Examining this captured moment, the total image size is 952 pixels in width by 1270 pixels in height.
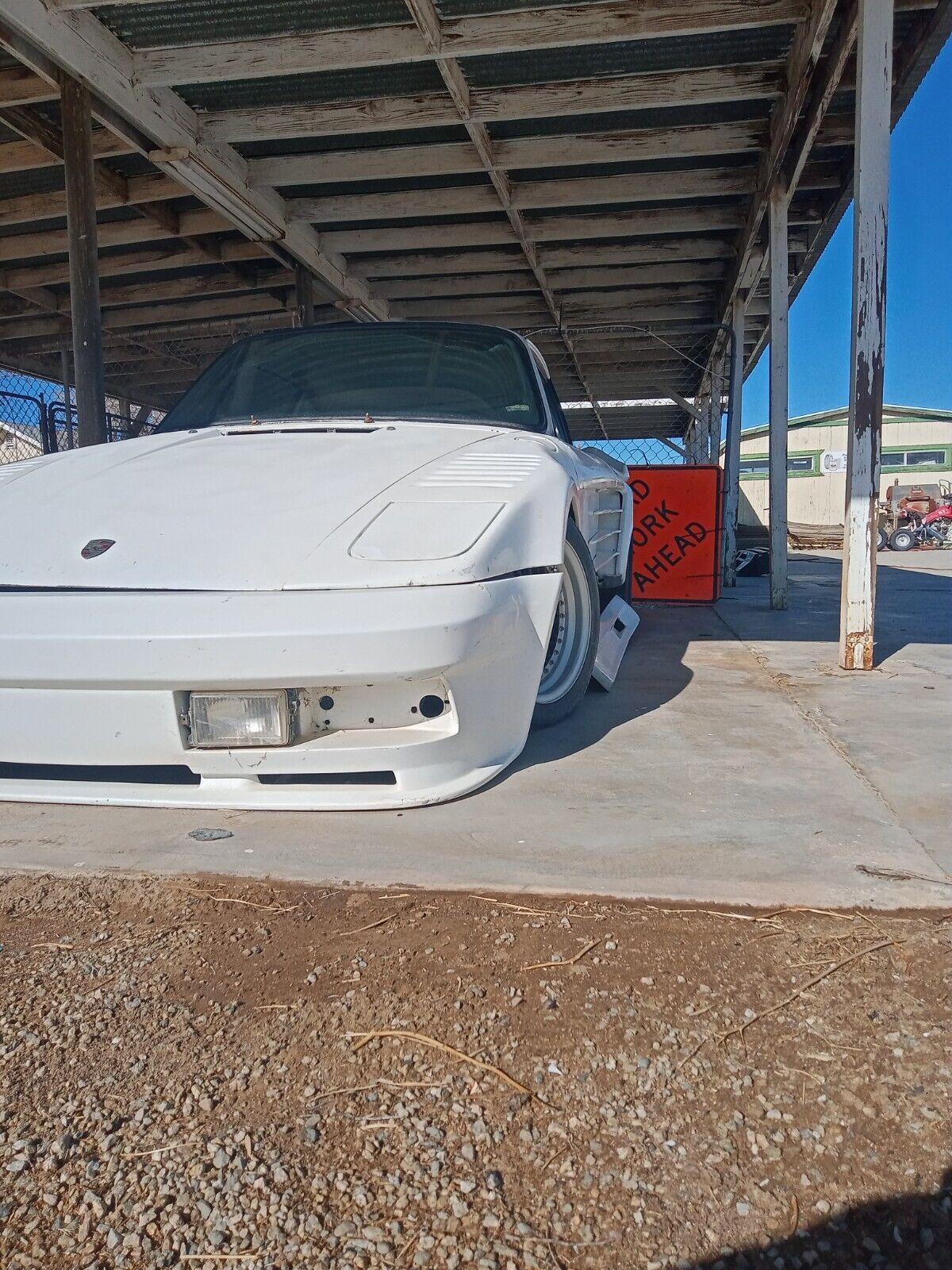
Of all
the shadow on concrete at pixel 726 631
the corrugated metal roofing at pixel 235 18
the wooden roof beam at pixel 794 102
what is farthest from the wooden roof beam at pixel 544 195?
the shadow on concrete at pixel 726 631

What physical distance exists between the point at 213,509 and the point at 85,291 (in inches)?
156

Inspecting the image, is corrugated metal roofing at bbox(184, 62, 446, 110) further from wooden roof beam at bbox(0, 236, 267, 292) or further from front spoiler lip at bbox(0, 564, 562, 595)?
front spoiler lip at bbox(0, 564, 562, 595)

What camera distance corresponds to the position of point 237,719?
1898mm

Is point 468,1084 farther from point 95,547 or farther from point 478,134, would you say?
point 478,134

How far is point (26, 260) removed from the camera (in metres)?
8.89

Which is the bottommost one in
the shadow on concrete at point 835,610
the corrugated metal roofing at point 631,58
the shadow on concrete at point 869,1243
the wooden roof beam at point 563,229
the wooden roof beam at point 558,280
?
the shadow on concrete at point 835,610

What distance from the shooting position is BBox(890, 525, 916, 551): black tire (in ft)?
62.5

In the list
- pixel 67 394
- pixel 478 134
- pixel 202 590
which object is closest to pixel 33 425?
pixel 67 394

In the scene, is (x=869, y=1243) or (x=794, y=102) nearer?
(x=869, y=1243)

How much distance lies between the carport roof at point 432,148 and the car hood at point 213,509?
10.2 feet

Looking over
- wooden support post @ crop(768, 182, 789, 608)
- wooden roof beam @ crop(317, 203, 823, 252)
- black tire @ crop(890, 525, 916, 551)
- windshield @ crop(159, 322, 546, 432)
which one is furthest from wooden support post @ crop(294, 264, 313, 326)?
black tire @ crop(890, 525, 916, 551)

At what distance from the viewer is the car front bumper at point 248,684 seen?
182cm

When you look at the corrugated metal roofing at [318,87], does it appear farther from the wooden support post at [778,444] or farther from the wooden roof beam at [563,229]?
the wooden support post at [778,444]

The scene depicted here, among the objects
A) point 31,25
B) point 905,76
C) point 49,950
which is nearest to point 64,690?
point 49,950
